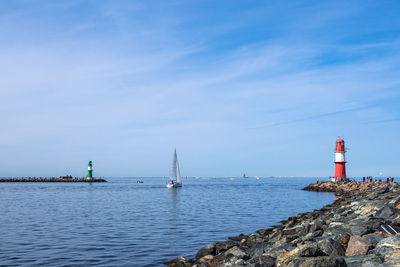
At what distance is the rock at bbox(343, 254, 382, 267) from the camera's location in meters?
8.34

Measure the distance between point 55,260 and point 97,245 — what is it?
11.3ft

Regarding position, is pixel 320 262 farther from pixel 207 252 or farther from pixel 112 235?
pixel 112 235

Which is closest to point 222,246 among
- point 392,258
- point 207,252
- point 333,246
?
point 207,252

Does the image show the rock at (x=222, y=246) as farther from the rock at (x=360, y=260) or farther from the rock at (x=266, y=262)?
the rock at (x=360, y=260)

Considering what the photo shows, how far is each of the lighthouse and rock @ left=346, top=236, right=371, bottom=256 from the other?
A: 64.7 m

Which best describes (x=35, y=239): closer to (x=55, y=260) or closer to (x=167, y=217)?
(x=55, y=260)

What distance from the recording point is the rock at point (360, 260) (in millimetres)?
8342

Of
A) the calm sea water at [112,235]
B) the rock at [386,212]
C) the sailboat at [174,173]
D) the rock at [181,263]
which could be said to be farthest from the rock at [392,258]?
the sailboat at [174,173]

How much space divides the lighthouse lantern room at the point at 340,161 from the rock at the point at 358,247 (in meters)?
64.7

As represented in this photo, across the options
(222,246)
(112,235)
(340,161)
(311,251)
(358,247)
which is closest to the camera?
(311,251)

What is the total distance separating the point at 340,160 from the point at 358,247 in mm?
65605

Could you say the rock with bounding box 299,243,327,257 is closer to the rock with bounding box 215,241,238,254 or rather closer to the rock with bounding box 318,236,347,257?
the rock with bounding box 318,236,347,257

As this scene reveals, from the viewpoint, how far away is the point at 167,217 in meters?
33.5

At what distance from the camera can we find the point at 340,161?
7094 cm
